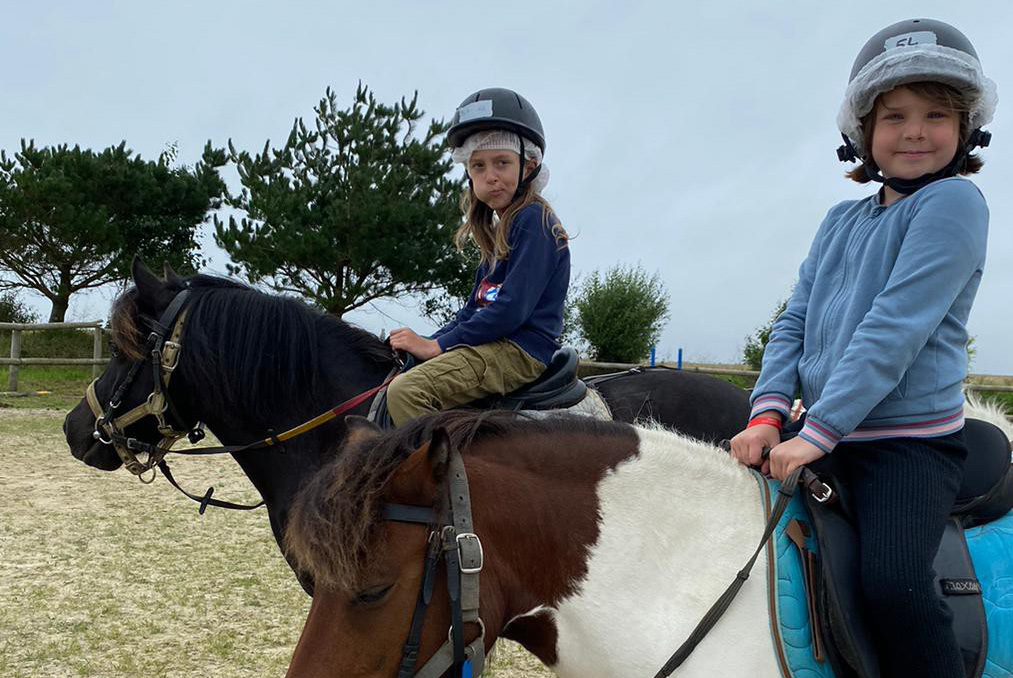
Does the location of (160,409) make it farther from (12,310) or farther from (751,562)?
(12,310)

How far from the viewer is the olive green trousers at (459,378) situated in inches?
116

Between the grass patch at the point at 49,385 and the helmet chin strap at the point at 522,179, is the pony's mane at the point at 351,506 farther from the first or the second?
the grass patch at the point at 49,385

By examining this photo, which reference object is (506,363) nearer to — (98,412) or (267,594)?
(98,412)

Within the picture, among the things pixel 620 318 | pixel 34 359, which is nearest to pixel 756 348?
pixel 620 318

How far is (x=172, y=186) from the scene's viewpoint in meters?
22.0

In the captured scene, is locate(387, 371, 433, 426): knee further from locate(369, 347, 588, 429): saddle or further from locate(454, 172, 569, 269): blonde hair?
locate(454, 172, 569, 269): blonde hair

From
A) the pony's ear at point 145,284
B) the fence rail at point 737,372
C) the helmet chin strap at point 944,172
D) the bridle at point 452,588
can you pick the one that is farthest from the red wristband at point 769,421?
the fence rail at point 737,372

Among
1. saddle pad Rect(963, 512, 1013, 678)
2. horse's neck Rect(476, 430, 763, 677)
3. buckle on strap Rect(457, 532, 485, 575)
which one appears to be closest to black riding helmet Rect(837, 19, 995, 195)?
saddle pad Rect(963, 512, 1013, 678)

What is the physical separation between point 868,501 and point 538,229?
1.85m

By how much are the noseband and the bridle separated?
227cm

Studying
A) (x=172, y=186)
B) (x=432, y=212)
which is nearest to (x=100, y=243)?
(x=172, y=186)

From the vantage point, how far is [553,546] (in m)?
1.53

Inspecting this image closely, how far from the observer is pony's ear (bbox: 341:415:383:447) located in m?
1.56

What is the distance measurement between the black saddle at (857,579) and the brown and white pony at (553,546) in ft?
0.42
